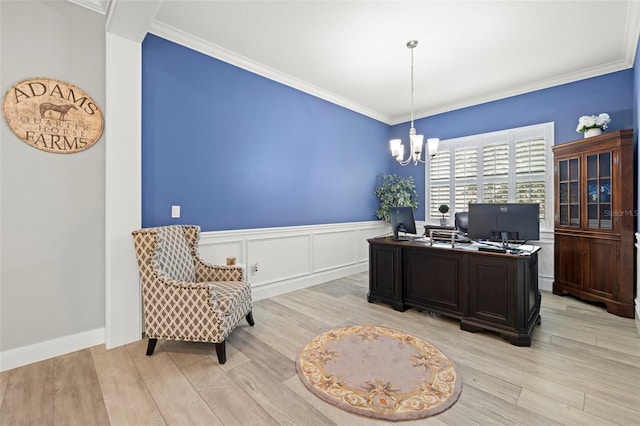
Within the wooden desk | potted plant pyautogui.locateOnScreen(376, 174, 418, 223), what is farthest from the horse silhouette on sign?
potted plant pyautogui.locateOnScreen(376, 174, 418, 223)

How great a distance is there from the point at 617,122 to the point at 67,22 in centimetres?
622

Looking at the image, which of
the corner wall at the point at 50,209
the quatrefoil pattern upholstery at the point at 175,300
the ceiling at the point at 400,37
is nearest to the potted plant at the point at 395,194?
the ceiling at the point at 400,37

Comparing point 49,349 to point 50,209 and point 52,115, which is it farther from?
point 52,115

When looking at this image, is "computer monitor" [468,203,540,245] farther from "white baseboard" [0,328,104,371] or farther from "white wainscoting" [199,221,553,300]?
"white baseboard" [0,328,104,371]

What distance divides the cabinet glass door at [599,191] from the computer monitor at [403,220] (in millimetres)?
2291

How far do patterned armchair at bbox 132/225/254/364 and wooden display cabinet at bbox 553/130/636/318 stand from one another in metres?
4.27

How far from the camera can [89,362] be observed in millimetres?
2299

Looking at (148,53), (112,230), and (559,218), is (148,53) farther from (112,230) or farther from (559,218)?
(559,218)

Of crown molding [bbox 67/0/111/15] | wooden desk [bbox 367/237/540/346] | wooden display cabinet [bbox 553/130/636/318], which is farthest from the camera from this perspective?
wooden display cabinet [bbox 553/130/636/318]

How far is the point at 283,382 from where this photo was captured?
205cm

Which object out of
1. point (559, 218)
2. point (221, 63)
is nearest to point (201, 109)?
point (221, 63)

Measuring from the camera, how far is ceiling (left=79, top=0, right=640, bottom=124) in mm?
2650

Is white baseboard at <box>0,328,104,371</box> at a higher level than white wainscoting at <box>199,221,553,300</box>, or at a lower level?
lower

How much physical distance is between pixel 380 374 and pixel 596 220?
11.6 feet
